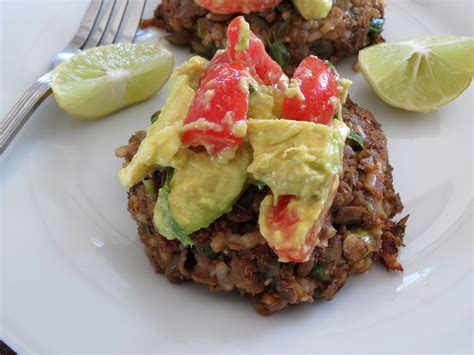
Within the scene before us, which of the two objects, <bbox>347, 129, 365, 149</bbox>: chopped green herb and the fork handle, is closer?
<bbox>347, 129, 365, 149</bbox>: chopped green herb

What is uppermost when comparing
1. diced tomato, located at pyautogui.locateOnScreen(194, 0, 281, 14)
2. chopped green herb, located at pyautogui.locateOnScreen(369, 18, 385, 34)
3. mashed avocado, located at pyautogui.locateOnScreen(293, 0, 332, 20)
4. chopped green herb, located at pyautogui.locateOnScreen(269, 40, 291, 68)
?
diced tomato, located at pyautogui.locateOnScreen(194, 0, 281, 14)

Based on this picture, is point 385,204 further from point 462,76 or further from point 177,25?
point 177,25

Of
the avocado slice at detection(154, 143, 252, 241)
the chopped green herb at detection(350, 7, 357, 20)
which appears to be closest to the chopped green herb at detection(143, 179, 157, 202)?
the avocado slice at detection(154, 143, 252, 241)

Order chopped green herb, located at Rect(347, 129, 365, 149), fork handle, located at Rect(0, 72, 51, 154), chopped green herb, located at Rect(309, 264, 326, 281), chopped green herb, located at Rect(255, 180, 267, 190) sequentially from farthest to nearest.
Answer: fork handle, located at Rect(0, 72, 51, 154)
chopped green herb, located at Rect(347, 129, 365, 149)
chopped green herb, located at Rect(309, 264, 326, 281)
chopped green herb, located at Rect(255, 180, 267, 190)

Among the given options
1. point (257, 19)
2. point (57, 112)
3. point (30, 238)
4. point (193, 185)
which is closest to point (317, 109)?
point (193, 185)

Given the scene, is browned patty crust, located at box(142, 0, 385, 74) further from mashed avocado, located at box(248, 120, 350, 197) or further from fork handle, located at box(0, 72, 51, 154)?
mashed avocado, located at box(248, 120, 350, 197)

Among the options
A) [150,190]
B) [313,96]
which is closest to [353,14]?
[313,96]
